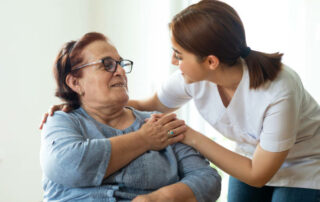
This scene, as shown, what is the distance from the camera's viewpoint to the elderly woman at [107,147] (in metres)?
1.26

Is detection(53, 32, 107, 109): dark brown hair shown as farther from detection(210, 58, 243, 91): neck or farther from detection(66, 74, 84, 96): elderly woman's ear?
detection(210, 58, 243, 91): neck

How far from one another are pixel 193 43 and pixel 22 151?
186cm

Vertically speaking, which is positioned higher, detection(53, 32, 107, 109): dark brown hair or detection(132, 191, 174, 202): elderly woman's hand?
detection(53, 32, 107, 109): dark brown hair

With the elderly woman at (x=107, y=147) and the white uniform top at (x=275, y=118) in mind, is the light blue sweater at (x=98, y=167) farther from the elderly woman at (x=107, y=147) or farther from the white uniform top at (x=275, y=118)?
the white uniform top at (x=275, y=118)

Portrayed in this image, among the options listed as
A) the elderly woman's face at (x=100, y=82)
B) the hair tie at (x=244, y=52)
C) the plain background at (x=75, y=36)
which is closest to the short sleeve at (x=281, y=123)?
the hair tie at (x=244, y=52)

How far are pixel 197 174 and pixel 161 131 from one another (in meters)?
0.24

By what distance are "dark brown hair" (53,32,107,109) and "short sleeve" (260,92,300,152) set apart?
2.68ft

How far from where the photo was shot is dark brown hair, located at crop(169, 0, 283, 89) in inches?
51.4

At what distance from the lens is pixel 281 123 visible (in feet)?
4.39

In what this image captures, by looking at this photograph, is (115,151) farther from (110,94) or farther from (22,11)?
(22,11)

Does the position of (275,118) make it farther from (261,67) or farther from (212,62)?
(212,62)

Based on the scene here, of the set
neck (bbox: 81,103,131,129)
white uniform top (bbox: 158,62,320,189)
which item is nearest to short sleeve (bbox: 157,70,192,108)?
white uniform top (bbox: 158,62,320,189)

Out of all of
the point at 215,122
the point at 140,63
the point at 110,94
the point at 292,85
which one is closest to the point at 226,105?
the point at 215,122

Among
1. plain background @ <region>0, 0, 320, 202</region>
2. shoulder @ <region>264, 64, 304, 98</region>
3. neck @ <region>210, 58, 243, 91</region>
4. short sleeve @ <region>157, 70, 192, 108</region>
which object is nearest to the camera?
shoulder @ <region>264, 64, 304, 98</region>
